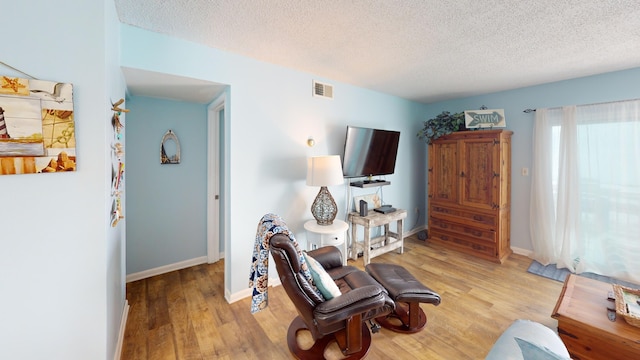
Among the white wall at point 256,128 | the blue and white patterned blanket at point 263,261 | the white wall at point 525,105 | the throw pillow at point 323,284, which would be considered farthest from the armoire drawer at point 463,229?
the blue and white patterned blanket at point 263,261

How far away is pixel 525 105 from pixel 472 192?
1433 millimetres

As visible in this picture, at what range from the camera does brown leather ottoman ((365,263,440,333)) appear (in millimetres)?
1875

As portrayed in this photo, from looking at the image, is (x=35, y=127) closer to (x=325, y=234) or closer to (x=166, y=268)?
(x=325, y=234)

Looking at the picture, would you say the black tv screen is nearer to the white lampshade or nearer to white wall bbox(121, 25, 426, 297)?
white wall bbox(121, 25, 426, 297)

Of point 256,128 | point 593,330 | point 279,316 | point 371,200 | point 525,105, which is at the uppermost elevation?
point 525,105

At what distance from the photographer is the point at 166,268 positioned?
2.97 m

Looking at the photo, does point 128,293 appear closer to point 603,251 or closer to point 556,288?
point 556,288

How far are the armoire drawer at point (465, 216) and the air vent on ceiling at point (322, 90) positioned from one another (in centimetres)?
250

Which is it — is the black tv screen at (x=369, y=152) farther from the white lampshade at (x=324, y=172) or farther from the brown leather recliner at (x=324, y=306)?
the brown leather recliner at (x=324, y=306)

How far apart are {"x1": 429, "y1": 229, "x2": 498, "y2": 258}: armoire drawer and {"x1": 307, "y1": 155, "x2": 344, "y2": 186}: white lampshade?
2302 millimetres

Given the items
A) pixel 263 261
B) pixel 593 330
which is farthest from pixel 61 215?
pixel 593 330

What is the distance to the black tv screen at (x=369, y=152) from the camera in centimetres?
317

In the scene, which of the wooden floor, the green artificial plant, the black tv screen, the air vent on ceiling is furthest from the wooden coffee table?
the air vent on ceiling

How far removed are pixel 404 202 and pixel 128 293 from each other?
397cm
